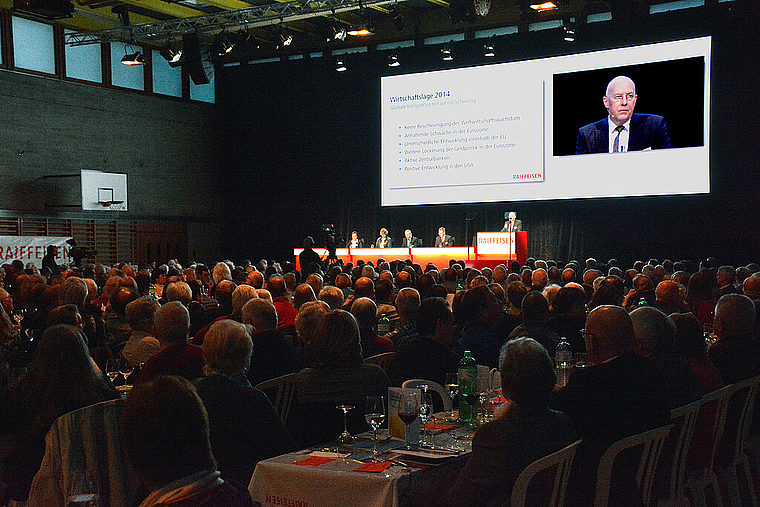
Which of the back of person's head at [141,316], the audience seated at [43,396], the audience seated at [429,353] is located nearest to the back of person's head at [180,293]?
the back of person's head at [141,316]

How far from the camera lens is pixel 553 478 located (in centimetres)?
260

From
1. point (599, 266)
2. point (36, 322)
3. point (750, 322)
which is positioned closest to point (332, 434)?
point (750, 322)

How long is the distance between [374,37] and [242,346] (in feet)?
59.6

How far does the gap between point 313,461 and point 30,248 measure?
1578 cm

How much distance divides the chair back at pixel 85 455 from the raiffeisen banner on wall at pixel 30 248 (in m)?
14.2

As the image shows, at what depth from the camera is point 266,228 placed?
2214cm

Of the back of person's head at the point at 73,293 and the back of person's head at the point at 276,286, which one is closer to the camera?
the back of person's head at the point at 73,293

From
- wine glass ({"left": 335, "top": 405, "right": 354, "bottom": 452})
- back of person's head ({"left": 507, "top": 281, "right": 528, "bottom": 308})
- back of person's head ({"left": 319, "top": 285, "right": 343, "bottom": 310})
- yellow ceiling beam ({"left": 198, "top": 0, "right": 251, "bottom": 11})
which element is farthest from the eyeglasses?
wine glass ({"left": 335, "top": 405, "right": 354, "bottom": 452})

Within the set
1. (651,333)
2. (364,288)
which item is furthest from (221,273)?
(651,333)

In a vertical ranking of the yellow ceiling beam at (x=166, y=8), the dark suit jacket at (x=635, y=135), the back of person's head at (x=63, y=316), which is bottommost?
the back of person's head at (x=63, y=316)

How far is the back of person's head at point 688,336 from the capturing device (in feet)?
13.0

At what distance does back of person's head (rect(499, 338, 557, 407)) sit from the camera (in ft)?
8.84

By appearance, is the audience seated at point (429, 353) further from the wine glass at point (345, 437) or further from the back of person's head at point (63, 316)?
the back of person's head at point (63, 316)

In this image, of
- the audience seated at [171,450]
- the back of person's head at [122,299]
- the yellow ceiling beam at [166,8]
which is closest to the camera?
the audience seated at [171,450]
